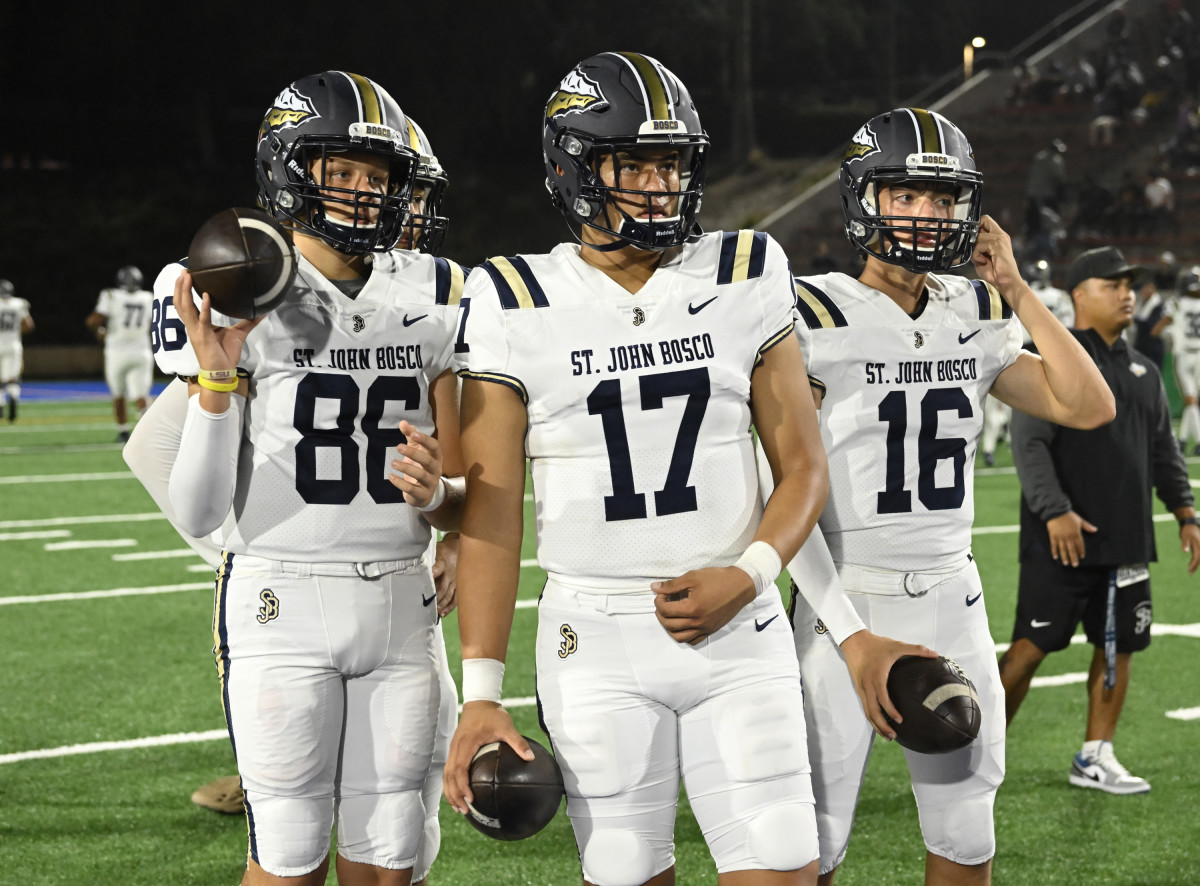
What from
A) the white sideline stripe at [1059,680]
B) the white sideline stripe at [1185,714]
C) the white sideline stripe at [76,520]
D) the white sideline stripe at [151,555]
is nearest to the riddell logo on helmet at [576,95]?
the white sideline stripe at [1185,714]

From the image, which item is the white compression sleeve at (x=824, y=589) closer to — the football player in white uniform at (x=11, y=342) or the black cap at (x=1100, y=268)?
the black cap at (x=1100, y=268)

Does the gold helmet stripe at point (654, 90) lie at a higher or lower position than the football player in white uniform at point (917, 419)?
higher

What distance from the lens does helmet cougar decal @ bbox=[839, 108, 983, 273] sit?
3109 mm

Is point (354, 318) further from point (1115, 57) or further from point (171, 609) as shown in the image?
point (1115, 57)

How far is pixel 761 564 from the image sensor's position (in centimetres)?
239

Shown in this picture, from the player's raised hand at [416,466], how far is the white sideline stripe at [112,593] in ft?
18.8

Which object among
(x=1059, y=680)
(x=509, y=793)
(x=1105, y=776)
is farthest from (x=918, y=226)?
(x=1059, y=680)

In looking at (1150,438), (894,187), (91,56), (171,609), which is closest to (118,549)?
(171,609)

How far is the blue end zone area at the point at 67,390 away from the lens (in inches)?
876

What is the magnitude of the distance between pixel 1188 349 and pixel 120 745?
1160 cm

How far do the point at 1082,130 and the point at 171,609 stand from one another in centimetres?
2217

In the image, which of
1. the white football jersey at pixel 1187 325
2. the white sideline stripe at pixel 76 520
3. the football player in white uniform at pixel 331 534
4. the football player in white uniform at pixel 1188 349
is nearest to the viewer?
the football player in white uniform at pixel 331 534

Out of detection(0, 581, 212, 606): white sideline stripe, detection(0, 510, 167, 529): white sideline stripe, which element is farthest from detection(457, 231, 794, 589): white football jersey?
detection(0, 510, 167, 529): white sideline stripe

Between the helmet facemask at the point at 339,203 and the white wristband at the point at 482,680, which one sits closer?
the white wristband at the point at 482,680
